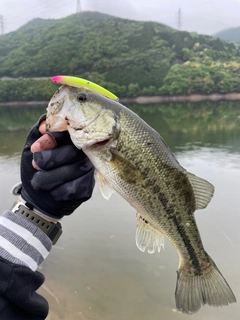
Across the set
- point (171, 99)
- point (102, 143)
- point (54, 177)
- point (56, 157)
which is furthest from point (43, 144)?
point (171, 99)

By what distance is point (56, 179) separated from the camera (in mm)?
1938

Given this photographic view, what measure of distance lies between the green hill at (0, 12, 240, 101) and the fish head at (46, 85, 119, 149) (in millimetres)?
68491

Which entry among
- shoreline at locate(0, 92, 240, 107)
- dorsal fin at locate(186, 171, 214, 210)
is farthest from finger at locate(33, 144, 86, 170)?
shoreline at locate(0, 92, 240, 107)

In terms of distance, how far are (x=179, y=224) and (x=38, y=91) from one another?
72.6 meters

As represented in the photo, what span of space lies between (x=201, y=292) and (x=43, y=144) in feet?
5.78

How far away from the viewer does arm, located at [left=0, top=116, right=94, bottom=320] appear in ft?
5.55

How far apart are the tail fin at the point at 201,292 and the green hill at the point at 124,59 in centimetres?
6851

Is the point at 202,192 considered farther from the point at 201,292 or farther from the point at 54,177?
the point at 54,177

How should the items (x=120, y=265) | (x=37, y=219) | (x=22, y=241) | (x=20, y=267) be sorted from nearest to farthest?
(x=20, y=267), (x=22, y=241), (x=37, y=219), (x=120, y=265)

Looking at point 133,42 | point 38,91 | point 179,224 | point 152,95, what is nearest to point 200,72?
point 152,95

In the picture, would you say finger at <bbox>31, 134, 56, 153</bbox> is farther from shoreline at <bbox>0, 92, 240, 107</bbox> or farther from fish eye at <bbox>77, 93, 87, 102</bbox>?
shoreline at <bbox>0, 92, 240, 107</bbox>

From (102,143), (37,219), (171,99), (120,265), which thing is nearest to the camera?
(37,219)

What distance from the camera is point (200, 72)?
7225cm

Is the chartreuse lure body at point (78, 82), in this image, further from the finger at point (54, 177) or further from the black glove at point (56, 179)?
the finger at point (54, 177)
